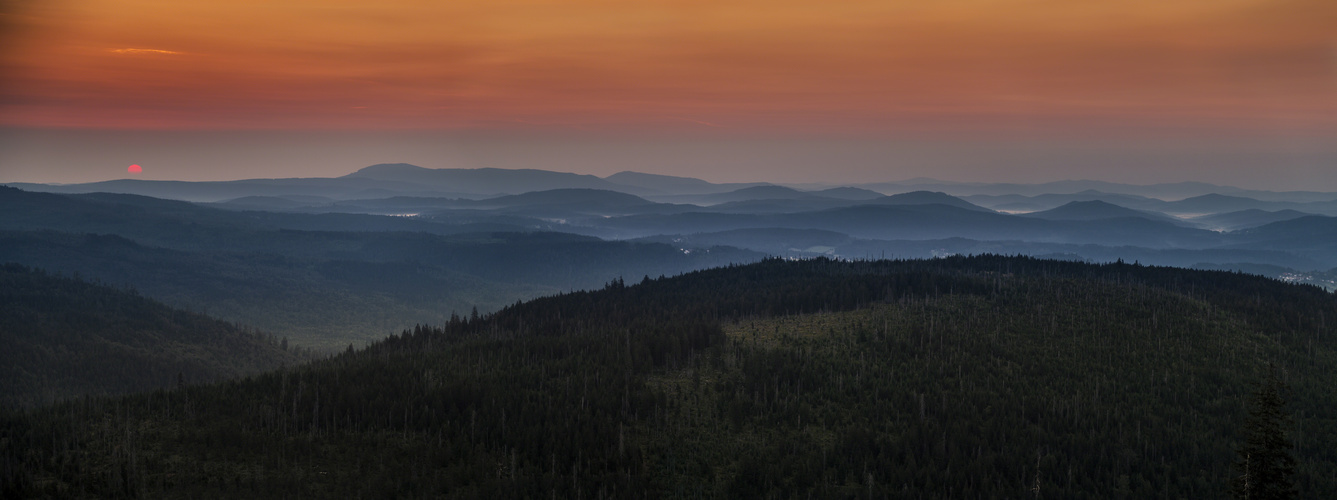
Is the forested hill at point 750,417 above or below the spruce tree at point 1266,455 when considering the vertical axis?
below

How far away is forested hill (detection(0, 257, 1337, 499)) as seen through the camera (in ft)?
334

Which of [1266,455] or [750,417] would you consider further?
[750,417]

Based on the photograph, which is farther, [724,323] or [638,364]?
[724,323]

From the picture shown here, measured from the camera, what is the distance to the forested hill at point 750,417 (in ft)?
334

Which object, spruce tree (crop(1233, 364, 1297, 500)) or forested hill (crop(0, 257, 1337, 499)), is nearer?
spruce tree (crop(1233, 364, 1297, 500))

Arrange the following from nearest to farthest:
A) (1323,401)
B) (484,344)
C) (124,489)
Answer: (124,489)
(1323,401)
(484,344)

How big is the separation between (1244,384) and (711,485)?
3553 inches

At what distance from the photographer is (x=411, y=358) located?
514 feet

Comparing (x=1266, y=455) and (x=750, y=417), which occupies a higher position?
(x=1266, y=455)

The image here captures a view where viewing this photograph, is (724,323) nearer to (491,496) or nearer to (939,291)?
(939,291)

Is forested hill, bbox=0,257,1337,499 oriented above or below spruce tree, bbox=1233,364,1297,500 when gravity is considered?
below

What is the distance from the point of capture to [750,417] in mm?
120125

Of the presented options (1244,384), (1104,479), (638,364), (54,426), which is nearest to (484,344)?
(638,364)

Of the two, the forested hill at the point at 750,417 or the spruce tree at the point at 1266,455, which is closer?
the spruce tree at the point at 1266,455
